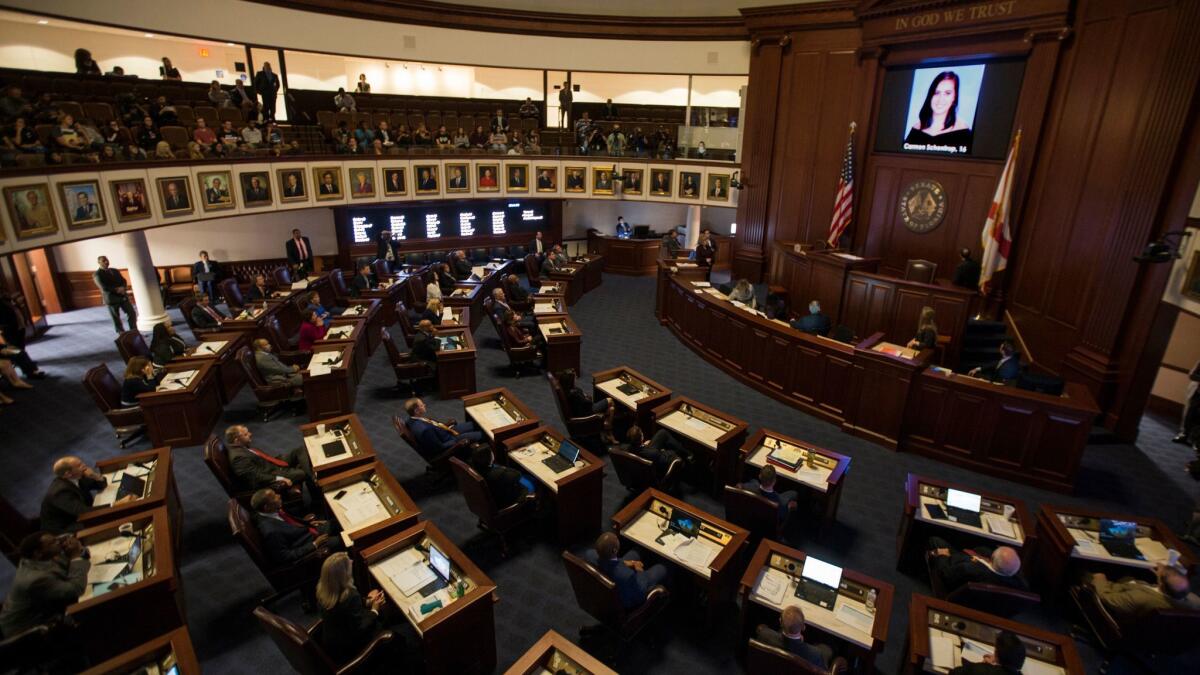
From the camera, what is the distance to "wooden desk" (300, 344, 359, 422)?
28.0 ft

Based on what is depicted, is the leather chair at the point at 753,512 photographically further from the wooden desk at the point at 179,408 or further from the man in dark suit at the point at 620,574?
the wooden desk at the point at 179,408

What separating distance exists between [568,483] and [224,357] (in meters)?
6.58

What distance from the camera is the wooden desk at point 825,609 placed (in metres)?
4.28

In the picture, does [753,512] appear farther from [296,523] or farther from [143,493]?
[143,493]

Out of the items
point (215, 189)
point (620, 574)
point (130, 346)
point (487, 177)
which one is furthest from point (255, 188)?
point (620, 574)

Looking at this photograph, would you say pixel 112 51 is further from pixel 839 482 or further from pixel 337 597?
pixel 839 482

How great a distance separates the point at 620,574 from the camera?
15.3 feet

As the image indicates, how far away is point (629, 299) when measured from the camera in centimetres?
1592

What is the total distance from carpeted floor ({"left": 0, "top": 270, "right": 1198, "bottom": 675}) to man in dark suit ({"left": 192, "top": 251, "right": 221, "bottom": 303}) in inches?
91.4

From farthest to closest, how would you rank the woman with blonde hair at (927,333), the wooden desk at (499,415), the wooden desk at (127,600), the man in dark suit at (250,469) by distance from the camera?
the woman with blonde hair at (927,333) → the wooden desk at (499,415) → the man in dark suit at (250,469) → the wooden desk at (127,600)

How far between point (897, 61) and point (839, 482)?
10.5 meters

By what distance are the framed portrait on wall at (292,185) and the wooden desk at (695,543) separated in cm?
1200

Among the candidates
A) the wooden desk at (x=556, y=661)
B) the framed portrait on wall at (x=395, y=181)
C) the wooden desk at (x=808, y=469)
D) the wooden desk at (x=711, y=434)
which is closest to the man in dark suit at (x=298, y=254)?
the framed portrait on wall at (x=395, y=181)

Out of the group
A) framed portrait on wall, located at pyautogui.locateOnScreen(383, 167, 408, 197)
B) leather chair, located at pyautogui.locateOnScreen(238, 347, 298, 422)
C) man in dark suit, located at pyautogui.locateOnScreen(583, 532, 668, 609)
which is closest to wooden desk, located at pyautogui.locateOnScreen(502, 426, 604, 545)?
man in dark suit, located at pyautogui.locateOnScreen(583, 532, 668, 609)
